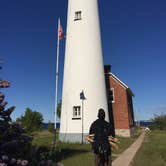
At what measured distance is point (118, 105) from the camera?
2992 centimetres

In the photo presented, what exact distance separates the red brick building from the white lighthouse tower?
8.28m

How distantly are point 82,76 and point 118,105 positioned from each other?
9.80 meters

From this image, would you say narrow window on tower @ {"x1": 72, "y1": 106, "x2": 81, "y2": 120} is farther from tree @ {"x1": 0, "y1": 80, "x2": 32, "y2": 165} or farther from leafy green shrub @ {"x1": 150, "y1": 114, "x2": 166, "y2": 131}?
leafy green shrub @ {"x1": 150, "y1": 114, "x2": 166, "y2": 131}

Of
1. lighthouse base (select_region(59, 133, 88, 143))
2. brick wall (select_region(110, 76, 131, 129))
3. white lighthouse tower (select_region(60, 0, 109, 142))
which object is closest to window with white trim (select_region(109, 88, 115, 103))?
brick wall (select_region(110, 76, 131, 129))

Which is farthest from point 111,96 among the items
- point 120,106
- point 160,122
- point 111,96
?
point 160,122

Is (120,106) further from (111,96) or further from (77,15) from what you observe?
(77,15)

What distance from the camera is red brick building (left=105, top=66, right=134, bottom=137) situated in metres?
29.4

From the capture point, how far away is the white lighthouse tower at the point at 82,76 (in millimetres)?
21031

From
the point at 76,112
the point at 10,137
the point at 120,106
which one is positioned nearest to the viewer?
the point at 10,137

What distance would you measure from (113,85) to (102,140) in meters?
23.1

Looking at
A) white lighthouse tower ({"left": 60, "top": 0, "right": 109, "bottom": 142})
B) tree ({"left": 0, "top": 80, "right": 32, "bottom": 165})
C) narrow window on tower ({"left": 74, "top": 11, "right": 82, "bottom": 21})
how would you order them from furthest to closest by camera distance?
narrow window on tower ({"left": 74, "top": 11, "right": 82, "bottom": 21}) → white lighthouse tower ({"left": 60, "top": 0, "right": 109, "bottom": 142}) → tree ({"left": 0, "top": 80, "right": 32, "bottom": 165})

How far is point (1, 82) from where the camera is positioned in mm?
3715

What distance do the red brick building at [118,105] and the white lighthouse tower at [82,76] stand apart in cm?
828

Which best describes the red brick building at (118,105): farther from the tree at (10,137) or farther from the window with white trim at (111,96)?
the tree at (10,137)
